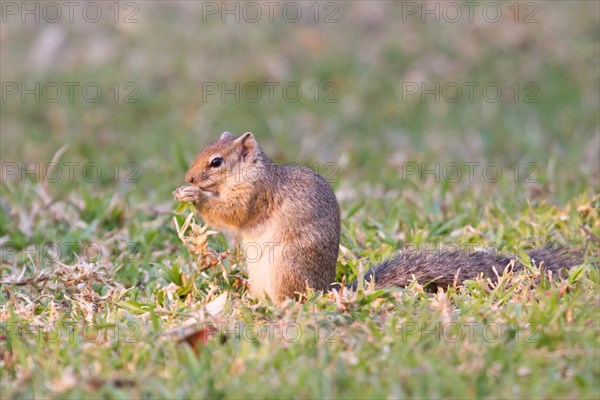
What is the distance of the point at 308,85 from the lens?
Result: 391 inches

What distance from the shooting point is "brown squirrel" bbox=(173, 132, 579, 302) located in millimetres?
4281

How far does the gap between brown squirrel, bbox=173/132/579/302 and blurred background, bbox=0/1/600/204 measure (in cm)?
246

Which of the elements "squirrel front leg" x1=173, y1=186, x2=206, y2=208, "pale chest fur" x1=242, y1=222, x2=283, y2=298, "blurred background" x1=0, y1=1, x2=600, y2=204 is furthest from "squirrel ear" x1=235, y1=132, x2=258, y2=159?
"blurred background" x1=0, y1=1, x2=600, y2=204

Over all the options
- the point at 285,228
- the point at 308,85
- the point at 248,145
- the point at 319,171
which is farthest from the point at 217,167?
Result: the point at 308,85

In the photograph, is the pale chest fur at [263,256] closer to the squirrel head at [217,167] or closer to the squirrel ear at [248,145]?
the squirrel head at [217,167]

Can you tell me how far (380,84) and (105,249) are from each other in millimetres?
5297

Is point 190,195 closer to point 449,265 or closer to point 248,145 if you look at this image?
point 248,145

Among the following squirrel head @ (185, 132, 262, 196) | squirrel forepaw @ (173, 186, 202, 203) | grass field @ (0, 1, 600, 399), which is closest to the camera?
grass field @ (0, 1, 600, 399)

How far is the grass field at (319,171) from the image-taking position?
11.0 ft

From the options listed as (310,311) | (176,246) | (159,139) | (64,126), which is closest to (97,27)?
(64,126)

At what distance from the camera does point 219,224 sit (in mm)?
4535

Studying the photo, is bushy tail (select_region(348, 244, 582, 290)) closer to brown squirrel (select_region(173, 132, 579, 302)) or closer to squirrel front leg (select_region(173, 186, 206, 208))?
brown squirrel (select_region(173, 132, 579, 302))

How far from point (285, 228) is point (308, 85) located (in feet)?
18.8

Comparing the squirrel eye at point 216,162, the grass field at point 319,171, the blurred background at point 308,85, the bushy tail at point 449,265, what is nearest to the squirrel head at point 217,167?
the squirrel eye at point 216,162
